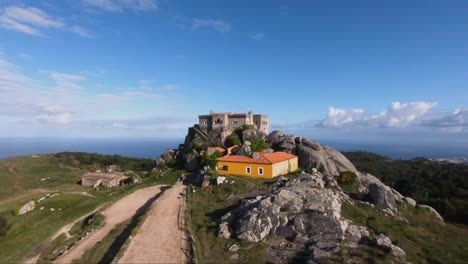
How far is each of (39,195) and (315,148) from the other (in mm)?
51059

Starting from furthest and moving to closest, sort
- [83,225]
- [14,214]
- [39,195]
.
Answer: [39,195]
[14,214]
[83,225]

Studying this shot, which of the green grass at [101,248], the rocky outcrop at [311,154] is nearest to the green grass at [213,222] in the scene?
the green grass at [101,248]

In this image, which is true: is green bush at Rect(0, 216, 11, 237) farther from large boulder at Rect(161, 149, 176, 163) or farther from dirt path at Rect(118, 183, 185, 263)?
large boulder at Rect(161, 149, 176, 163)

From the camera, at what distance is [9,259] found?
24.2 m

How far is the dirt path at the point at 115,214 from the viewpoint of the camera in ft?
69.9

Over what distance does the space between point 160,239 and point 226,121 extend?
3913 centimetres

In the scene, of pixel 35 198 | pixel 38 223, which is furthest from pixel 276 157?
pixel 35 198

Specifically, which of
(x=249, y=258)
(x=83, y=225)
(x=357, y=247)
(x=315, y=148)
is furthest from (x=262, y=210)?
(x=315, y=148)

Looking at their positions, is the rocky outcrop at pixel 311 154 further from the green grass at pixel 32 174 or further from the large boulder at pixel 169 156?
the green grass at pixel 32 174

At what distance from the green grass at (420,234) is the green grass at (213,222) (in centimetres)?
1155

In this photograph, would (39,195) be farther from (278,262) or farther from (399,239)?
(399,239)

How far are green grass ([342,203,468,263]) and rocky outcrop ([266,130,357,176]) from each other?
15744mm

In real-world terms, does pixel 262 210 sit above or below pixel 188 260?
above

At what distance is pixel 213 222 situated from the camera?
1006 inches
